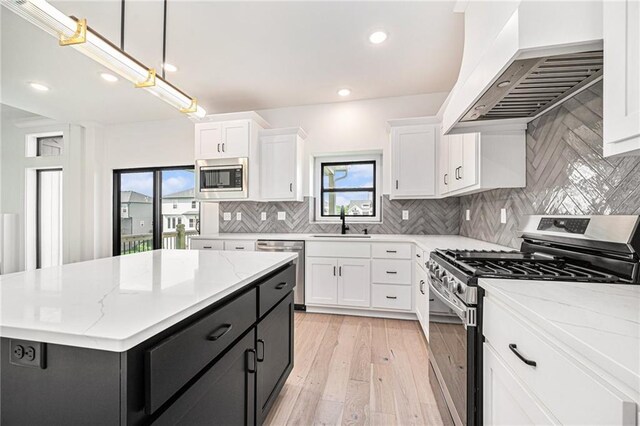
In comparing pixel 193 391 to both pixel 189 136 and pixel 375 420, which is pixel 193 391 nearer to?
pixel 375 420

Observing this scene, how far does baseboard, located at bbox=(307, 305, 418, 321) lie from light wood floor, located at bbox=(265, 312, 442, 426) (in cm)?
15

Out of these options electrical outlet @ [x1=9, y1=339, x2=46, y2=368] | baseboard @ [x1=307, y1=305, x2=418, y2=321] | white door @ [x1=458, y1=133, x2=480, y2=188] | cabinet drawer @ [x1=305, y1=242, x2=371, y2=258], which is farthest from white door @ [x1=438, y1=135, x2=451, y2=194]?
electrical outlet @ [x1=9, y1=339, x2=46, y2=368]

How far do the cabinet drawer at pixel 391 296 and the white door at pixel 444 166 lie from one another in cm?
117

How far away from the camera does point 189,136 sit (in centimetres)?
420

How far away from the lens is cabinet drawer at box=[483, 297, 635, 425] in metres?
0.50

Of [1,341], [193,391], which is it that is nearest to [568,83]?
[193,391]

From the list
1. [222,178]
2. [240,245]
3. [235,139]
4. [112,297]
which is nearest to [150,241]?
[222,178]

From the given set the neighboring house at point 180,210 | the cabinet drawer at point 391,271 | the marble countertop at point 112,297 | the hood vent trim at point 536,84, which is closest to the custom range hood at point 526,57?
the hood vent trim at point 536,84

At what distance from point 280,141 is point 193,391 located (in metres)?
3.06

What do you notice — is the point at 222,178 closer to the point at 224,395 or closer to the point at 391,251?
the point at 391,251

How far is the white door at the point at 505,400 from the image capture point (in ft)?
2.36

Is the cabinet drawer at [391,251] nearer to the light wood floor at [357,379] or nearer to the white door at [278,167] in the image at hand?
the light wood floor at [357,379]

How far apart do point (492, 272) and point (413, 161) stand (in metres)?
2.23

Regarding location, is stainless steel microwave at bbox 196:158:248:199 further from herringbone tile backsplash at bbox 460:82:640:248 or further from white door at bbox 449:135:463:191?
herringbone tile backsplash at bbox 460:82:640:248
